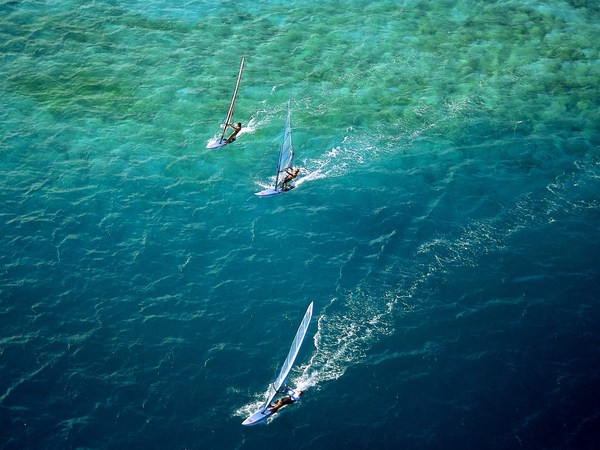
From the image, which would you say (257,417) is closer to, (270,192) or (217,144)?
(270,192)

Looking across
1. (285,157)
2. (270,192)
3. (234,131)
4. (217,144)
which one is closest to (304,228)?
(270,192)

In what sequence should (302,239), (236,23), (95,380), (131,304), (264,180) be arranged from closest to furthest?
(95,380) < (131,304) < (302,239) < (264,180) < (236,23)

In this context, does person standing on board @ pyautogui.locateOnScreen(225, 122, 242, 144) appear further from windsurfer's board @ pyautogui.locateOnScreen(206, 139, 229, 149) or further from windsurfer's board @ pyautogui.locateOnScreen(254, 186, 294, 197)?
windsurfer's board @ pyautogui.locateOnScreen(254, 186, 294, 197)

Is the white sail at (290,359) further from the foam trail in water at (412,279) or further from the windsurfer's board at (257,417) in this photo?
the foam trail in water at (412,279)

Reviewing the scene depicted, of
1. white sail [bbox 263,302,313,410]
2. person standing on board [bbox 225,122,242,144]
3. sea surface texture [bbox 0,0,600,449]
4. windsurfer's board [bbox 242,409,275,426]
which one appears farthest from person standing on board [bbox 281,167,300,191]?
windsurfer's board [bbox 242,409,275,426]

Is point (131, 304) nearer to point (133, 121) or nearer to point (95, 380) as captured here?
point (95, 380)

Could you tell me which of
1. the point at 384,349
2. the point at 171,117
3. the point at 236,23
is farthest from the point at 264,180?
the point at 236,23
